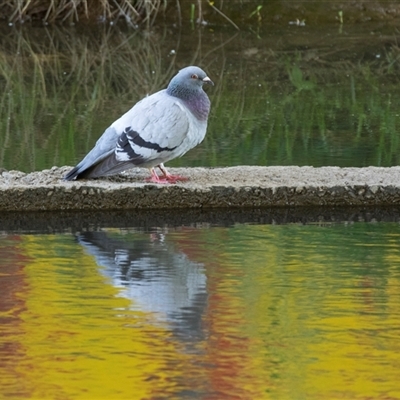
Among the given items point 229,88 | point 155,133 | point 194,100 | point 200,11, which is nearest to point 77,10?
point 200,11

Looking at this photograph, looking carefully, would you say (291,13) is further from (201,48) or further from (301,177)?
(301,177)

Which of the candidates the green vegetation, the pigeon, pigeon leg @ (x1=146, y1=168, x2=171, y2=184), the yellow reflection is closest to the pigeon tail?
the pigeon

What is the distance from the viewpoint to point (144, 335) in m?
4.55

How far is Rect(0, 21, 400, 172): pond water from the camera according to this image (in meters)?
8.25

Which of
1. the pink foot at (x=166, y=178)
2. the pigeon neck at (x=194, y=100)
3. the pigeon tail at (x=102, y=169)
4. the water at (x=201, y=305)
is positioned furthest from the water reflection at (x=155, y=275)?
the pigeon neck at (x=194, y=100)

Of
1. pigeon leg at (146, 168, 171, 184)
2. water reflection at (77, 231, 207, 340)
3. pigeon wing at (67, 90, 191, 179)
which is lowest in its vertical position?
water reflection at (77, 231, 207, 340)

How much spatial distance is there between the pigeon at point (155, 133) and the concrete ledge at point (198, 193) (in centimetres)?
9

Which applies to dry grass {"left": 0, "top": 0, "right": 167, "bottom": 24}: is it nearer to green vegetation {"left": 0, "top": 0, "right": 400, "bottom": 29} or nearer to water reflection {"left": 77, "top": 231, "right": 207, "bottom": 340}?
green vegetation {"left": 0, "top": 0, "right": 400, "bottom": 29}

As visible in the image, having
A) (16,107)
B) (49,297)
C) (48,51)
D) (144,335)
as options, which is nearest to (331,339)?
(144,335)

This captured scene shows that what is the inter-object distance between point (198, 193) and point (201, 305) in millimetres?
1626

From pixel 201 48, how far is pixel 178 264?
8.23 meters

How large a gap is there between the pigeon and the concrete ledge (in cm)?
9

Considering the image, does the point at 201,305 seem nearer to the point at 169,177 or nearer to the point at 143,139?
the point at 143,139

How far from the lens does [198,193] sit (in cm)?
650
